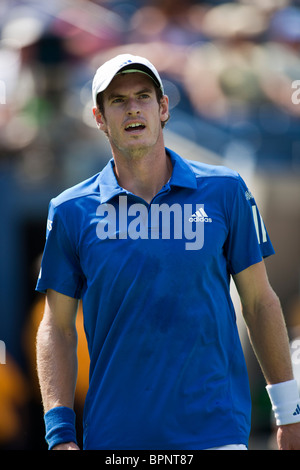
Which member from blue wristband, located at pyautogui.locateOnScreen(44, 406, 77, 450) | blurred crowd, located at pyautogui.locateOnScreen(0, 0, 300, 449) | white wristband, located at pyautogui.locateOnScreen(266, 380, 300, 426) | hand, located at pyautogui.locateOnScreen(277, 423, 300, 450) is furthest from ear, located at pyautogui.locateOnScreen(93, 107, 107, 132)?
blurred crowd, located at pyautogui.locateOnScreen(0, 0, 300, 449)

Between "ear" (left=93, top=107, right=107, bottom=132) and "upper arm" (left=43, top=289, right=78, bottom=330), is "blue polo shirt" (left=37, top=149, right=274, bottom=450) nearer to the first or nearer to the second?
"upper arm" (left=43, top=289, right=78, bottom=330)

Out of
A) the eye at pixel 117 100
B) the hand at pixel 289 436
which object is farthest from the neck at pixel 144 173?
the hand at pixel 289 436

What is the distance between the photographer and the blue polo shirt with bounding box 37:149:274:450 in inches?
119

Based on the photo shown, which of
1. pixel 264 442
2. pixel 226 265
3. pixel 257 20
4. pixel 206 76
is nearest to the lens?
pixel 226 265

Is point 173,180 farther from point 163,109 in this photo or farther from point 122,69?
point 122,69

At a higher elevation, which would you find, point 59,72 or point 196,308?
point 59,72

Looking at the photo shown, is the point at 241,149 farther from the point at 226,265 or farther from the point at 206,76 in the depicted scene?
the point at 226,265

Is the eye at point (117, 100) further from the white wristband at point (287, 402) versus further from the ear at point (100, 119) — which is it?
the white wristband at point (287, 402)
